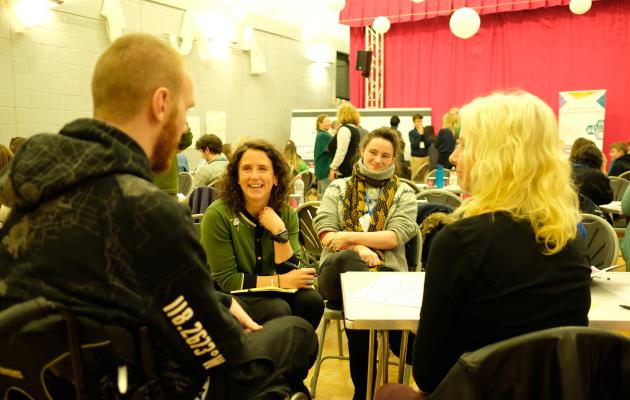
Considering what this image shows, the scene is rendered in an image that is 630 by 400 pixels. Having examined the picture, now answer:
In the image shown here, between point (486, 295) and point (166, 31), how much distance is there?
8.03 m

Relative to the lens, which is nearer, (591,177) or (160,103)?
(160,103)

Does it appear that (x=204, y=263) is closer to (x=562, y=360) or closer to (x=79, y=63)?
(x=562, y=360)

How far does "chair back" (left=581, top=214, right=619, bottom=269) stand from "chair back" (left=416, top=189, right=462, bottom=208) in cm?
127

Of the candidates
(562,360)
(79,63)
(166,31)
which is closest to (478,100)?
(562,360)

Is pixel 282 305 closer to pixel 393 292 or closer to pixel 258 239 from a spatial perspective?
pixel 258 239

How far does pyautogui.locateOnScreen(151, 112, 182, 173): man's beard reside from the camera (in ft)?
4.00

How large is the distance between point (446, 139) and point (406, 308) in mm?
7719

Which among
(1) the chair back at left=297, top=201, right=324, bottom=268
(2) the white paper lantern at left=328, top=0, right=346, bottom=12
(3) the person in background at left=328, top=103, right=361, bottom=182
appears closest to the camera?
(1) the chair back at left=297, top=201, right=324, bottom=268

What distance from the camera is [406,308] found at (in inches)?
63.6

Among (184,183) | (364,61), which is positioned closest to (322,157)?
(184,183)

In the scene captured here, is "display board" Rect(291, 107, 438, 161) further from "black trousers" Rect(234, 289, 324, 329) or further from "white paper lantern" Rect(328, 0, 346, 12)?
"black trousers" Rect(234, 289, 324, 329)

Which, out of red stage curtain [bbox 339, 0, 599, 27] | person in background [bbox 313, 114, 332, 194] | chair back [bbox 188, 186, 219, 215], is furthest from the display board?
chair back [bbox 188, 186, 219, 215]

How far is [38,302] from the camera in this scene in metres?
0.97

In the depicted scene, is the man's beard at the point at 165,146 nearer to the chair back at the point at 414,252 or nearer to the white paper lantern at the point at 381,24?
the chair back at the point at 414,252
